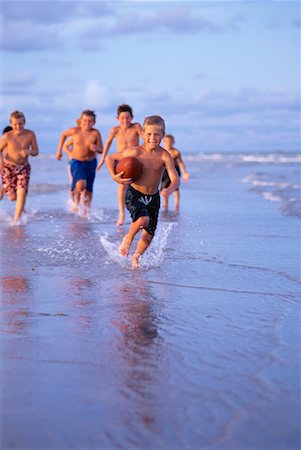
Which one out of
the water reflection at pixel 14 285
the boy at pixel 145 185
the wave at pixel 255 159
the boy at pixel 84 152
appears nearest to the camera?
the water reflection at pixel 14 285

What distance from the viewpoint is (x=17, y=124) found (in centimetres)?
1138

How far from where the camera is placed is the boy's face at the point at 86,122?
12.9 meters

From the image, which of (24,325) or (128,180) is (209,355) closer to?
(24,325)

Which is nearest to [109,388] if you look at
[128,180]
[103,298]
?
[103,298]

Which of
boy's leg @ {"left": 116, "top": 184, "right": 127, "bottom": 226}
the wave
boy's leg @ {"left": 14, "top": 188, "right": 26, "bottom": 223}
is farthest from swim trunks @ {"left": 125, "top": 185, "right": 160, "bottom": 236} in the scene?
the wave

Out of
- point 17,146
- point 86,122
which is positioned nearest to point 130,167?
point 17,146

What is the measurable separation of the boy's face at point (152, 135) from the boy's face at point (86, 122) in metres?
5.66

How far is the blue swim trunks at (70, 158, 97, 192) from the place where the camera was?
1320cm

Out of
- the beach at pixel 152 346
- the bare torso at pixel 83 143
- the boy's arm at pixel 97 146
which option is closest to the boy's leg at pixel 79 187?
the bare torso at pixel 83 143

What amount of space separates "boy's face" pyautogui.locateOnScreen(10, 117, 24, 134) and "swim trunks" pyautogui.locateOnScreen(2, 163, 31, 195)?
565mm

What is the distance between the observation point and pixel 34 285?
6.25 m

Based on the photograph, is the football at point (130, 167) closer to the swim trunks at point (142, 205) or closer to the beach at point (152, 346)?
the swim trunks at point (142, 205)

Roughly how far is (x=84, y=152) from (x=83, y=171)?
13.6 inches

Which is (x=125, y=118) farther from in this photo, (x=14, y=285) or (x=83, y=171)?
(x=14, y=285)
